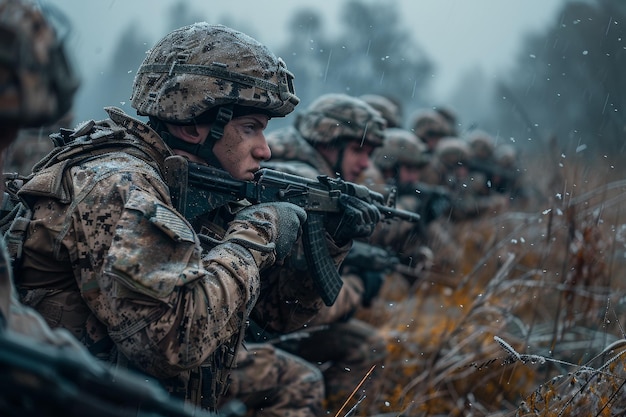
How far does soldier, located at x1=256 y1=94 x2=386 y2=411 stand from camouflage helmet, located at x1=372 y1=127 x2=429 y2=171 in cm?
237

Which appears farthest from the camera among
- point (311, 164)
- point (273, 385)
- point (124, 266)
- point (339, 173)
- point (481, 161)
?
point (481, 161)

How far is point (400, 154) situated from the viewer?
9289 mm

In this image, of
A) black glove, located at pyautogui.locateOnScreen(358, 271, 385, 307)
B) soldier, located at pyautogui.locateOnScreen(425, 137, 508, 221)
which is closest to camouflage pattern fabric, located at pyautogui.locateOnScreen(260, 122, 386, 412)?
black glove, located at pyautogui.locateOnScreen(358, 271, 385, 307)

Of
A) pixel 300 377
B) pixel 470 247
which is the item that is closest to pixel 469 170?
pixel 470 247

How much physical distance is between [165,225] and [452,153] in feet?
36.0

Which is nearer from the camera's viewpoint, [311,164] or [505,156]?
[311,164]

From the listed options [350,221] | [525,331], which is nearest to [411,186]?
[525,331]

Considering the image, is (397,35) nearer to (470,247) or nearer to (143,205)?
(470,247)

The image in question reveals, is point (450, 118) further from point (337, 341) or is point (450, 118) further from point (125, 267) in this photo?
point (125, 267)

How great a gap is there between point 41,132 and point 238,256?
3941 millimetres

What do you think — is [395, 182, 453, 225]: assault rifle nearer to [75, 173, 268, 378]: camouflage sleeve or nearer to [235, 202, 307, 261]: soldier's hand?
[235, 202, 307, 261]: soldier's hand

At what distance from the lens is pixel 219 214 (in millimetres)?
3490

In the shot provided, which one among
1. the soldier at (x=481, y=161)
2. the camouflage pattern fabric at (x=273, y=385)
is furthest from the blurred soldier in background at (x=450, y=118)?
the camouflage pattern fabric at (x=273, y=385)

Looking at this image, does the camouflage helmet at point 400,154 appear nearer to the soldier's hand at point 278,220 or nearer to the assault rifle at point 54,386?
the soldier's hand at point 278,220
